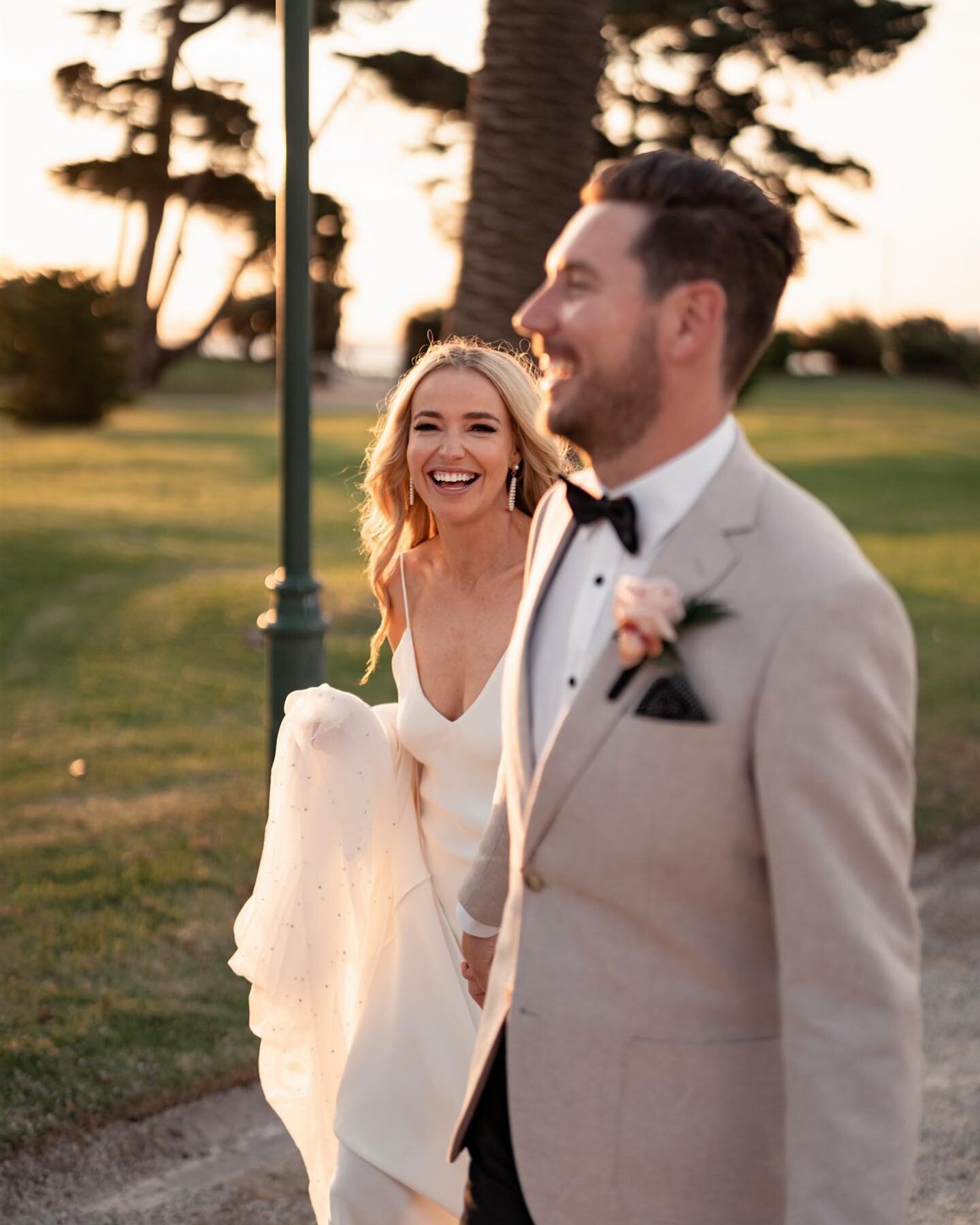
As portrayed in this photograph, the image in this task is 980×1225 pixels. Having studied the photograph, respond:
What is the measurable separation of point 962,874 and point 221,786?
3.56 metres

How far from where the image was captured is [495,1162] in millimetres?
2291

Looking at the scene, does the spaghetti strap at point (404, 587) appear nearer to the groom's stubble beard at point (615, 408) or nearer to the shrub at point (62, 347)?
the groom's stubble beard at point (615, 408)

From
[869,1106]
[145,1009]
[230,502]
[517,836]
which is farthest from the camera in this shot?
[230,502]

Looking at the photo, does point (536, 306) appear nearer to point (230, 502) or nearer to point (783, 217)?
point (783, 217)

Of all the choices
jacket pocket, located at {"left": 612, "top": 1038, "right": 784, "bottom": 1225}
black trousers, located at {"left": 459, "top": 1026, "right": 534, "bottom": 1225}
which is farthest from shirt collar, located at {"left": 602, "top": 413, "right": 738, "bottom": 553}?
black trousers, located at {"left": 459, "top": 1026, "right": 534, "bottom": 1225}

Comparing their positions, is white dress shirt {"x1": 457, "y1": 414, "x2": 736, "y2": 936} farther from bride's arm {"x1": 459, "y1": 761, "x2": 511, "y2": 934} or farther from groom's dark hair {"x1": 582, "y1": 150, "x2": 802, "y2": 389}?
bride's arm {"x1": 459, "y1": 761, "x2": 511, "y2": 934}

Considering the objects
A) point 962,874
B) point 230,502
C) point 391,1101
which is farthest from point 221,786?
point 230,502

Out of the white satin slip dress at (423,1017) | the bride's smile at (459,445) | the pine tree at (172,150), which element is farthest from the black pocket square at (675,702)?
the pine tree at (172,150)

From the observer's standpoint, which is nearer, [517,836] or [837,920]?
[837,920]

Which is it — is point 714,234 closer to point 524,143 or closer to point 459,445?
point 459,445

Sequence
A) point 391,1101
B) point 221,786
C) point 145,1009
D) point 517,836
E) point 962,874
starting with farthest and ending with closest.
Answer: point 221,786 → point 962,874 → point 145,1009 → point 391,1101 → point 517,836

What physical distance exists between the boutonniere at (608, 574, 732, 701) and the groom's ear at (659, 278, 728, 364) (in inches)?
12.4

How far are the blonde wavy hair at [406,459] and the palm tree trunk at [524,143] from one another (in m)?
5.16

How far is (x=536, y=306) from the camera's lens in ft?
6.67
